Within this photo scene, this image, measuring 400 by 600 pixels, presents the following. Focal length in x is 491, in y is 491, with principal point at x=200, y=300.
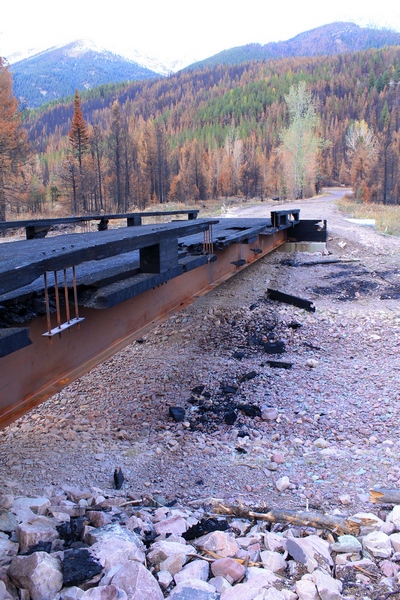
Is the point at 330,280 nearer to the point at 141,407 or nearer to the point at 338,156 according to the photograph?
the point at 141,407

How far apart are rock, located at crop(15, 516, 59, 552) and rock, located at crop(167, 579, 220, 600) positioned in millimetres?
805

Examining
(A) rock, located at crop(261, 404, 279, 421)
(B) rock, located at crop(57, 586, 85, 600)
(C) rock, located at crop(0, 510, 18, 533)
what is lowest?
(A) rock, located at crop(261, 404, 279, 421)

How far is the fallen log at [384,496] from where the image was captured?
3498 mm

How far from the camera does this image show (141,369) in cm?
699

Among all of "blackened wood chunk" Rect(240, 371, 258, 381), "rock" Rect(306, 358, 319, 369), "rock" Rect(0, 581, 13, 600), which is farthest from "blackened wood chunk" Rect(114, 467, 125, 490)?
"rock" Rect(306, 358, 319, 369)

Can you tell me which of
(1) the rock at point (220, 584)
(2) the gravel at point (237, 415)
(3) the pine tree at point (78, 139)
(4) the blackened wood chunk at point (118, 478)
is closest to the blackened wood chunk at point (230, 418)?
(2) the gravel at point (237, 415)

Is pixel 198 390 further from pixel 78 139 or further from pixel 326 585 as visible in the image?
pixel 78 139

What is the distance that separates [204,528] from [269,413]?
2.57 meters

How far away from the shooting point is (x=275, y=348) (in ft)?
25.1

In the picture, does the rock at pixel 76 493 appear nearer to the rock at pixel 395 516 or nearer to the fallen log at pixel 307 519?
the fallen log at pixel 307 519

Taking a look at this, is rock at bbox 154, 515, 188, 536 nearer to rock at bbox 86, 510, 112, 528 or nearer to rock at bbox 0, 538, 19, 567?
rock at bbox 86, 510, 112, 528

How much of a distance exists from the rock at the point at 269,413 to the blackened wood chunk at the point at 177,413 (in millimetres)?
902

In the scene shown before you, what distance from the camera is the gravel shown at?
4.05 meters

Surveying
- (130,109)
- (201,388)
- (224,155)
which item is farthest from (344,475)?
(130,109)
